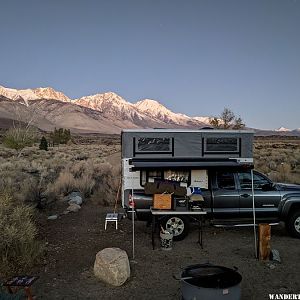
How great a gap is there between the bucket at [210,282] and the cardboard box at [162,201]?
10.0 ft

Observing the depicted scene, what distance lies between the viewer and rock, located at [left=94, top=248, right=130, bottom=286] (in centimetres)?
659

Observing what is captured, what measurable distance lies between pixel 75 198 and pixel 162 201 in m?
6.29

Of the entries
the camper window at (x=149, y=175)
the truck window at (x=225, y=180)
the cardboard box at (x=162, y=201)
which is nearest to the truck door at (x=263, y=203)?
the truck window at (x=225, y=180)

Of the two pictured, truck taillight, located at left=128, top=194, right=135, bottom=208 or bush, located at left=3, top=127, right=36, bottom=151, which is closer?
truck taillight, located at left=128, top=194, right=135, bottom=208

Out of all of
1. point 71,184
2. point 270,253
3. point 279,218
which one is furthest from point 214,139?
point 71,184

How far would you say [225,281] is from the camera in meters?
A: 5.77

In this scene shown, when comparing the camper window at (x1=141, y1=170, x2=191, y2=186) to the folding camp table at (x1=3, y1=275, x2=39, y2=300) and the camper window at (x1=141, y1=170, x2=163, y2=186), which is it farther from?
the folding camp table at (x1=3, y1=275, x2=39, y2=300)

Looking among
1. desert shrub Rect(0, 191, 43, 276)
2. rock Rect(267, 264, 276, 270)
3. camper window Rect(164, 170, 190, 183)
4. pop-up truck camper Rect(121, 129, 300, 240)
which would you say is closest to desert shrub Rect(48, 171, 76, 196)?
pop-up truck camper Rect(121, 129, 300, 240)

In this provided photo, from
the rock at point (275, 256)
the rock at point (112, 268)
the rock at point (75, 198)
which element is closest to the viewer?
the rock at point (112, 268)

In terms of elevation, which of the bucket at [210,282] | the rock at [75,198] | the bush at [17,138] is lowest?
the bucket at [210,282]

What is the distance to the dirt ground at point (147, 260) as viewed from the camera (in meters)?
6.40

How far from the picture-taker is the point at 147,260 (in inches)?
312

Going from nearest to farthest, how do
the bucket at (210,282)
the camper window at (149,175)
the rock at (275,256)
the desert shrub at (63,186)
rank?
the bucket at (210,282), the rock at (275,256), the camper window at (149,175), the desert shrub at (63,186)

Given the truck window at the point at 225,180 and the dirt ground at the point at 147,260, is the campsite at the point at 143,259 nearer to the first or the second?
the dirt ground at the point at 147,260
